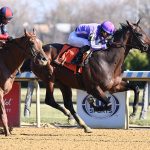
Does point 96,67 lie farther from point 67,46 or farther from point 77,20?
point 77,20

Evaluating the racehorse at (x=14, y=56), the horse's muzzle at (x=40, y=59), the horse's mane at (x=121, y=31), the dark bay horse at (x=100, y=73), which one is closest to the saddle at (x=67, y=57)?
the dark bay horse at (x=100, y=73)

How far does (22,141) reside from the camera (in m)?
11.3

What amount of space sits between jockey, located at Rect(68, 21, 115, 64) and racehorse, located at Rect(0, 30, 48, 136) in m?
1.75

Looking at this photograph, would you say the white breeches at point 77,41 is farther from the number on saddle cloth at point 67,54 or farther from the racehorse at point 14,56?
the racehorse at point 14,56

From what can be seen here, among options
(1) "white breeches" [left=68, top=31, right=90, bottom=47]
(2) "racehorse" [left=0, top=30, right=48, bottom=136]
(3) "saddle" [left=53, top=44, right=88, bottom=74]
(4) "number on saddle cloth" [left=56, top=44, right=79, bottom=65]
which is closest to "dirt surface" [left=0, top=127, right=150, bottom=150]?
(2) "racehorse" [left=0, top=30, right=48, bottom=136]

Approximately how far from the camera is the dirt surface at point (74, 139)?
1052 centimetres

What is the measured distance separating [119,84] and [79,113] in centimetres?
151

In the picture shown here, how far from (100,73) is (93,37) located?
0.70 m

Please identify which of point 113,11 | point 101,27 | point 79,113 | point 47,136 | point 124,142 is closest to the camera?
point 124,142

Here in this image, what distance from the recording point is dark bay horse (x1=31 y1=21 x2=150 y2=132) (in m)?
13.0

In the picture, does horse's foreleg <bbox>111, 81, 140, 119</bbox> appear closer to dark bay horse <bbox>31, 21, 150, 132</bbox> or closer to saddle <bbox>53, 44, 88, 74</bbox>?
dark bay horse <bbox>31, 21, 150, 132</bbox>

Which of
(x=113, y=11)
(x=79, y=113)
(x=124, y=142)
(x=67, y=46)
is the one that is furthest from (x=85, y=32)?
(x=113, y=11)

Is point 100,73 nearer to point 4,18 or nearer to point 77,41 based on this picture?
point 77,41

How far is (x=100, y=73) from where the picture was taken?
13.0m
